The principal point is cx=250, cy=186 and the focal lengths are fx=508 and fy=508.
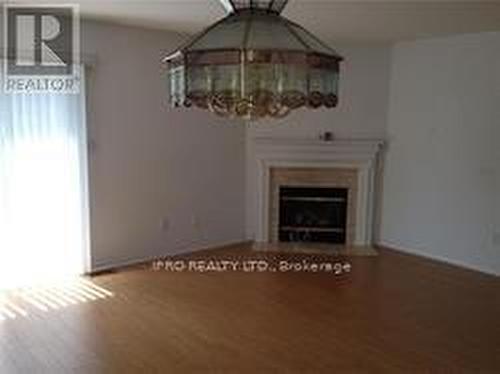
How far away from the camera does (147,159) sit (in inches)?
209

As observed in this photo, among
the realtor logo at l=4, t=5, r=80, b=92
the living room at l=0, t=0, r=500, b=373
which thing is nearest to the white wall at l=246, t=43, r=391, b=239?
the living room at l=0, t=0, r=500, b=373

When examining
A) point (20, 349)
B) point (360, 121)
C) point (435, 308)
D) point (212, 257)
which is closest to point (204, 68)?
point (20, 349)

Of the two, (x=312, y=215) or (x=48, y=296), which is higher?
(x=312, y=215)

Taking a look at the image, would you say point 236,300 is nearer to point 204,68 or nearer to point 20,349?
point 20,349

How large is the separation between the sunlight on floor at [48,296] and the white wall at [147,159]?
49cm

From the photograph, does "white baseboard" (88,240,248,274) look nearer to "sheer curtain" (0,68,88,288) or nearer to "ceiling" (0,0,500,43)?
"sheer curtain" (0,68,88,288)

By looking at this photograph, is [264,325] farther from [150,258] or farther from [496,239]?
[496,239]

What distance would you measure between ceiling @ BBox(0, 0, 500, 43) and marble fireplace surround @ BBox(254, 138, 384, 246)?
1.30 m

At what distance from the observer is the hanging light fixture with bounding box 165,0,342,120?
4.84ft

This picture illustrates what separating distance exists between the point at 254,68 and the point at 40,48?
137 inches

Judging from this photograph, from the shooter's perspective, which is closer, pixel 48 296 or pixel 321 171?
pixel 48 296

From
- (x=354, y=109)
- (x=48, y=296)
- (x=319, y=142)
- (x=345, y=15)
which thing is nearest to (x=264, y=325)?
(x=48, y=296)

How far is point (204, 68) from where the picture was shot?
1509 mm

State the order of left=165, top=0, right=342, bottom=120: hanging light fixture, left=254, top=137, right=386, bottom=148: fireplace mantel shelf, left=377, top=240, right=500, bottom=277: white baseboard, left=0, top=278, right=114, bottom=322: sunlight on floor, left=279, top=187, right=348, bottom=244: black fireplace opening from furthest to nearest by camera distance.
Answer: left=279, top=187, right=348, bottom=244: black fireplace opening, left=254, top=137, right=386, bottom=148: fireplace mantel shelf, left=377, top=240, right=500, bottom=277: white baseboard, left=0, top=278, right=114, bottom=322: sunlight on floor, left=165, top=0, right=342, bottom=120: hanging light fixture
